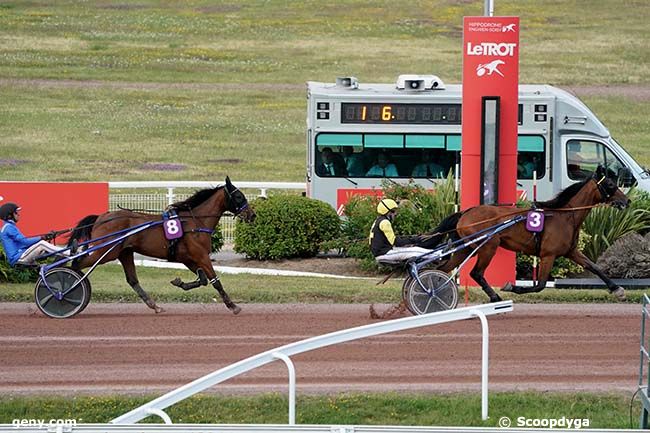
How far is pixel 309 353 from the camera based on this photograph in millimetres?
13984

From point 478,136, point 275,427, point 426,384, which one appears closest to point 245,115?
point 478,136

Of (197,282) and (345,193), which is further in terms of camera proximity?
(345,193)

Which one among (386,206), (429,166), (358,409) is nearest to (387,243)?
(386,206)

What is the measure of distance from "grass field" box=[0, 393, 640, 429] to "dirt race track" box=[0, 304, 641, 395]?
0.40 meters

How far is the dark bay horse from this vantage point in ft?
51.2

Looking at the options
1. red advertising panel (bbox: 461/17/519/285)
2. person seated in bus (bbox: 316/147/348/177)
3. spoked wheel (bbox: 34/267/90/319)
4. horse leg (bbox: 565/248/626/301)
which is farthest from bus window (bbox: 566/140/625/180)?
spoked wheel (bbox: 34/267/90/319)

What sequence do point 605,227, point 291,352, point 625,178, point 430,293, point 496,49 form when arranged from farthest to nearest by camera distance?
point 625,178 < point 605,227 < point 496,49 < point 430,293 < point 291,352

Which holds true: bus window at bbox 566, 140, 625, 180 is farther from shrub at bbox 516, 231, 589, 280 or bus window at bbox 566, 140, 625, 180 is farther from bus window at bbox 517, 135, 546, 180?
shrub at bbox 516, 231, 589, 280

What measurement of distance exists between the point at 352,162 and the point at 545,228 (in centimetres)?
807

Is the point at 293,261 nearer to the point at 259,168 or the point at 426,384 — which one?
the point at 426,384

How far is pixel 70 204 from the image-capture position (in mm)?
20203

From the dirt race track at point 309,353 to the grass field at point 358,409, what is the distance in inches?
15.6

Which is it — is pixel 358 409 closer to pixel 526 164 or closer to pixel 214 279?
pixel 214 279

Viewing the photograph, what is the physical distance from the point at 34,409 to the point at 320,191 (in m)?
12.1
